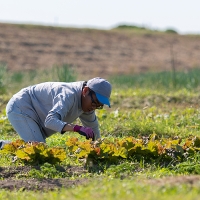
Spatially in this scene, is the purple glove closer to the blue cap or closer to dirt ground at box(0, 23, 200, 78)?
the blue cap

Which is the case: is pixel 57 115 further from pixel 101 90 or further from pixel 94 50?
pixel 94 50

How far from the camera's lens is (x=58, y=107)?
600 centimetres

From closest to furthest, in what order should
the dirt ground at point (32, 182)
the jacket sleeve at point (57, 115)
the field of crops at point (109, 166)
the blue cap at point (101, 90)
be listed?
1. the field of crops at point (109, 166)
2. the dirt ground at point (32, 182)
3. the jacket sleeve at point (57, 115)
4. the blue cap at point (101, 90)

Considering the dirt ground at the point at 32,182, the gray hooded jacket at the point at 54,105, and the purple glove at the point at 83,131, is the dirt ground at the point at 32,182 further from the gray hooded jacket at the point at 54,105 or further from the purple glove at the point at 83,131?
the gray hooded jacket at the point at 54,105

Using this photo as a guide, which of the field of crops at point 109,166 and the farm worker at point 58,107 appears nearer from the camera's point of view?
the field of crops at point 109,166

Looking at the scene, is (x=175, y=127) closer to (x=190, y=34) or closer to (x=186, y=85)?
(x=186, y=85)

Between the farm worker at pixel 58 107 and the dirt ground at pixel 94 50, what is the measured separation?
20681 millimetres

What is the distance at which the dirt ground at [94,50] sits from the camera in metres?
29.5

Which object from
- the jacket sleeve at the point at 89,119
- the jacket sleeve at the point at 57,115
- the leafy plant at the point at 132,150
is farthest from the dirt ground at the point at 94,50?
the jacket sleeve at the point at 57,115

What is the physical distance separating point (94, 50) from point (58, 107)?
2711cm

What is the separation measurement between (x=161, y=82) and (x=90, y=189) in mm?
11098

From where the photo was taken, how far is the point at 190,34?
39.8 m

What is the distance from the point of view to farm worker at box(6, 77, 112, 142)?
236 inches

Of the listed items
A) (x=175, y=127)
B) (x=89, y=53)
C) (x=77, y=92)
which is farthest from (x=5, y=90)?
(x=89, y=53)
